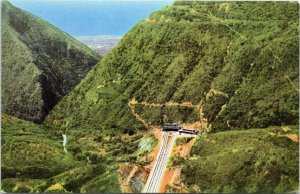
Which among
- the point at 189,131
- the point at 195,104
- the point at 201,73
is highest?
the point at 201,73

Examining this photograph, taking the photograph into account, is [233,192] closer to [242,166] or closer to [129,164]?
[242,166]

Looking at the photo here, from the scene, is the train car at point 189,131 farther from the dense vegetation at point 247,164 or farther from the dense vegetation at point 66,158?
the dense vegetation at point 66,158

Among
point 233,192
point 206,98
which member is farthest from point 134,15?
point 233,192

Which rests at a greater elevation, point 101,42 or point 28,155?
point 101,42

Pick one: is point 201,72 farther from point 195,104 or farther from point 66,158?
point 66,158

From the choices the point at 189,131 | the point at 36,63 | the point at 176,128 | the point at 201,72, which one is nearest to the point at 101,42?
the point at 36,63
